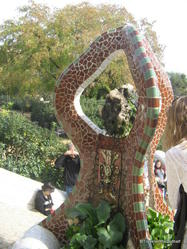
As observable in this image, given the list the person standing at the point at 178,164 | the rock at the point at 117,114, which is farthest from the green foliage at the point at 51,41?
the person standing at the point at 178,164

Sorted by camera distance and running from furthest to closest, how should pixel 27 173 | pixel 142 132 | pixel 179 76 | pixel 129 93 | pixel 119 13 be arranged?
pixel 179 76 → pixel 119 13 → pixel 27 173 → pixel 129 93 → pixel 142 132

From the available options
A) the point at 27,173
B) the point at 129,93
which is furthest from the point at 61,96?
the point at 27,173

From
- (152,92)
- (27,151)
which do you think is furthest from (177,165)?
(27,151)

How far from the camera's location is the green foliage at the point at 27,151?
8.11m

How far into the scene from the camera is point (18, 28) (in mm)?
16484

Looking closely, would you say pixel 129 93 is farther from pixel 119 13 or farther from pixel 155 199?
pixel 119 13

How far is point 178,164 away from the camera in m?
2.26

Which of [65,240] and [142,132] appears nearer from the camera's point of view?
[142,132]

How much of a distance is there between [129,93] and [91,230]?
5.06 ft

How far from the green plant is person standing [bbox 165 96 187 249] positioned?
116cm

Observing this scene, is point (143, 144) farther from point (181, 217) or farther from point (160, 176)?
point (160, 176)

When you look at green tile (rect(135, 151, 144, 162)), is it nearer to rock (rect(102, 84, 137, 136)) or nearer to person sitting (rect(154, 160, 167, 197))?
rock (rect(102, 84, 137, 136))

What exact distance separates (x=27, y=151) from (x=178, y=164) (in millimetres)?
6503

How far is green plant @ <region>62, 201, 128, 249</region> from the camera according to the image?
351 cm
